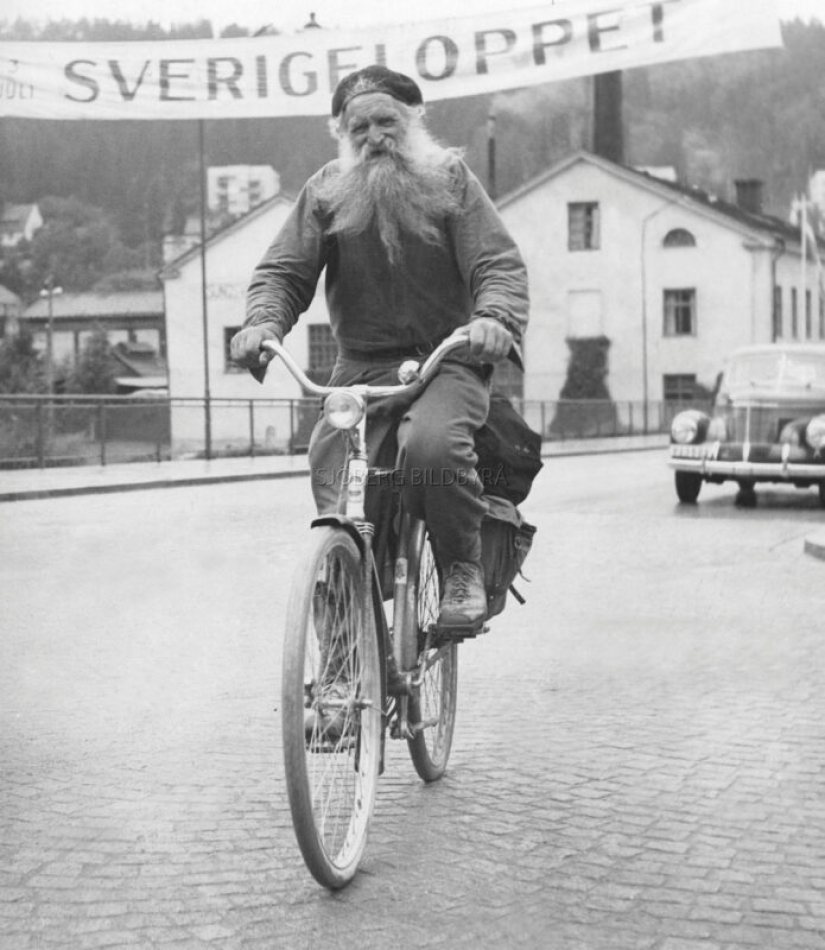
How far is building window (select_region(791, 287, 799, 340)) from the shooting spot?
3716 centimetres

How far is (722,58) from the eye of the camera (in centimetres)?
1553

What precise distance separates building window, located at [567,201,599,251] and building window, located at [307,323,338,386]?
323 inches

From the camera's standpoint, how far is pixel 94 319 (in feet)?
121

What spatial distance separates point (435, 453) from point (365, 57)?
5.09 metres

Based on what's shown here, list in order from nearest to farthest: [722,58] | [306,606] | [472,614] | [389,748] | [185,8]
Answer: [306,606]
[472,614]
[389,748]
[185,8]
[722,58]

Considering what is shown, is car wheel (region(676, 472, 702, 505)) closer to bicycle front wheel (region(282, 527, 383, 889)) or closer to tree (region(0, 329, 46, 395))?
bicycle front wheel (region(282, 527, 383, 889))

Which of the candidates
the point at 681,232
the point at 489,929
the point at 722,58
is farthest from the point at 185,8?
the point at 681,232

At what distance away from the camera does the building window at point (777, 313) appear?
40.1m

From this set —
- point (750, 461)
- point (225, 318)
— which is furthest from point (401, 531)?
point (225, 318)

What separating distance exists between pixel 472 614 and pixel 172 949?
1.37 metres

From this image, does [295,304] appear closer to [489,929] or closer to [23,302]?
[489,929]

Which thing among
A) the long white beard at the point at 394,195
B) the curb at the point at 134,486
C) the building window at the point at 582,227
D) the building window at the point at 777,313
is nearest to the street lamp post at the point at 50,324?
the curb at the point at 134,486

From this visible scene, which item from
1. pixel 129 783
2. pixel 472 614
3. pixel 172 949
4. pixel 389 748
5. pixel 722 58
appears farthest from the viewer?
pixel 722 58

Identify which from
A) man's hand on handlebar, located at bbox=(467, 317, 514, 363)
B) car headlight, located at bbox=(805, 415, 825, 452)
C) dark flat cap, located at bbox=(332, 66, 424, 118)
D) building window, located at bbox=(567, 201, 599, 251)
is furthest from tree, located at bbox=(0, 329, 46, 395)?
man's hand on handlebar, located at bbox=(467, 317, 514, 363)
